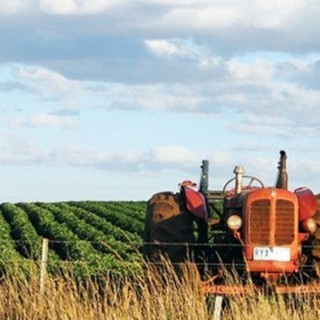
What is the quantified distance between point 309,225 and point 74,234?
2180 cm

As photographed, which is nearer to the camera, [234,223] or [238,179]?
[234,223]

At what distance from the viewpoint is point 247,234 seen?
43.6 ft

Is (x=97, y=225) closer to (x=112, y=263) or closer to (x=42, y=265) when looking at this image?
(x=112, y=263)

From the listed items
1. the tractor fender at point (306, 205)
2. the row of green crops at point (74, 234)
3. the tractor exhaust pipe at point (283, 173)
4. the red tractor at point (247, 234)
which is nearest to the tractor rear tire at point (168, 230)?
the red tractor at point (247, 234)

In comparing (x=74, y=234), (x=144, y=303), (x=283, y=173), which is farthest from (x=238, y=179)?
(x=74, y=234)

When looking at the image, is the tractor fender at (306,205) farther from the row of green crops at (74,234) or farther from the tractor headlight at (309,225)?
the row of green crops at (74,234)

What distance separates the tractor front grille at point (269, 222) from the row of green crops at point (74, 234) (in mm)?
6191

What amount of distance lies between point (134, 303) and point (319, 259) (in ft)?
9.20

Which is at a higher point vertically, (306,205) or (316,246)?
(306,205)

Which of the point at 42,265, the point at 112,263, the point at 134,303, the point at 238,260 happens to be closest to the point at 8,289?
the point at 42,265

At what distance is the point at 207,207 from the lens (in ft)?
48.1

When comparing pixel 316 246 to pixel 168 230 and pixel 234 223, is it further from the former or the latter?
pixel 168 230

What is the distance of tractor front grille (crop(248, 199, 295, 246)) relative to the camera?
1323 cm

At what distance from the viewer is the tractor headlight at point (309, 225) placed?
13.5 m
